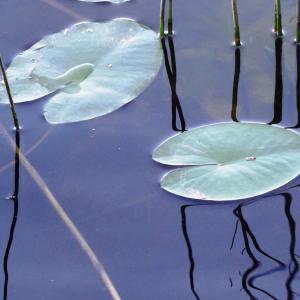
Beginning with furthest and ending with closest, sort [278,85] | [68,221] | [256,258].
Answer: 1. [278,85]
2. [68,221]
3. [256,258]

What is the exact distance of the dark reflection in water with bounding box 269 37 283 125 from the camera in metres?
1.67

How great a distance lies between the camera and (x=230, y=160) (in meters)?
Answer: 1.50

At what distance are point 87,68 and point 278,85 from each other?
0.46m

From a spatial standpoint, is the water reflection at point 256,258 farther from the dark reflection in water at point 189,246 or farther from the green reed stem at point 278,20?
the green reed stem at point 278,20

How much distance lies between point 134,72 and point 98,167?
0.99ft

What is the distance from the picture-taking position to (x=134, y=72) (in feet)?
5.84

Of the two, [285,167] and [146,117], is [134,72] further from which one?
[285,167]

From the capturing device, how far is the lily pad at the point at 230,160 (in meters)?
1.46

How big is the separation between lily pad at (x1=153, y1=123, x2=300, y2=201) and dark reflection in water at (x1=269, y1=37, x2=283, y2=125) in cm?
11

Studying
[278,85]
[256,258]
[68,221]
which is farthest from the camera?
[278,85]

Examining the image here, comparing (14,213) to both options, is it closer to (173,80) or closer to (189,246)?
(189,246)

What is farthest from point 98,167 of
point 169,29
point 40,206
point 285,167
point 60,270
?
point 169,29

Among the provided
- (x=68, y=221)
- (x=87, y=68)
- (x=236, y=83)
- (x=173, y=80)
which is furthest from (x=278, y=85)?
(x=68, y=221)

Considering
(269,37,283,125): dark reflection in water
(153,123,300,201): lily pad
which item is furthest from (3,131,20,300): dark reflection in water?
(269,37,283,125): dark reflection in water
